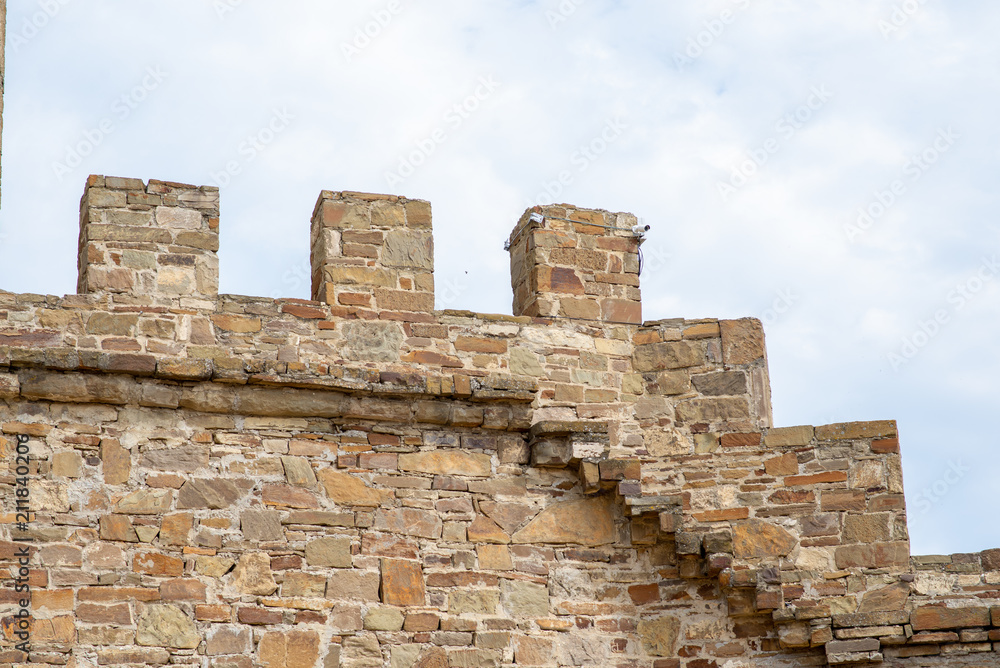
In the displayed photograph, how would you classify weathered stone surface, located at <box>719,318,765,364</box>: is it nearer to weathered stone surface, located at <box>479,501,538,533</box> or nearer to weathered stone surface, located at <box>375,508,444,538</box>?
weathered stone surface, located at <box>479,501,538,533</box>

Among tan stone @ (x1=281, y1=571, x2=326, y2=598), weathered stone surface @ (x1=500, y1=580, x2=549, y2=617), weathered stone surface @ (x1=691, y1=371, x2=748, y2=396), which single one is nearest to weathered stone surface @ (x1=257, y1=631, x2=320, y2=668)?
tan stone @ (x1=281, y1=571, x2=326, y2=598)

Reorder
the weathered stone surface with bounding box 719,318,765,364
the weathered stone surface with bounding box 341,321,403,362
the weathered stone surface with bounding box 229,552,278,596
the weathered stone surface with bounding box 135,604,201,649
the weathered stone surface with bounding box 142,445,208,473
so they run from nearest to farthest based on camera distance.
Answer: the weathered stone surface with bounding box 135,604,201,649 → the weathered stone surface with bounding box 229,552,278,596 → the weathered stone surface with bounding box 142,445,208,473 → the weathered stone surface with bounding box 341,321,403,362 → the weathered stone surface with bounding box 719,318,765,364

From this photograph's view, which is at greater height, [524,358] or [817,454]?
[524,358]

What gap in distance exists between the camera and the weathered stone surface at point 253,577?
8.62m

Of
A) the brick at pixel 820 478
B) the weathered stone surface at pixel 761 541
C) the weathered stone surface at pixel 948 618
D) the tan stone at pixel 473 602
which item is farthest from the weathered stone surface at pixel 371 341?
the weathered stone surface at pixel 948 618

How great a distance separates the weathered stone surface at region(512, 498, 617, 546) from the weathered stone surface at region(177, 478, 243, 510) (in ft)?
5.47

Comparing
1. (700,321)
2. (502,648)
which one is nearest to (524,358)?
(700,321)

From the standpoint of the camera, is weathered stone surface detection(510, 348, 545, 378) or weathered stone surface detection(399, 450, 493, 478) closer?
weathered stone surface detection(399, 450, 493, 478)

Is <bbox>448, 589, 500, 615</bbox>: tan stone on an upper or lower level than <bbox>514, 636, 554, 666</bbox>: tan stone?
upper

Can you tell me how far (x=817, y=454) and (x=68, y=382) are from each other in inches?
175

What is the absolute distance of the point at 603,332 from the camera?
997cm

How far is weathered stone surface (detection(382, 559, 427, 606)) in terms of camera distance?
349 inches

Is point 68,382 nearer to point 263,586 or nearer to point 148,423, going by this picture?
point 148,423

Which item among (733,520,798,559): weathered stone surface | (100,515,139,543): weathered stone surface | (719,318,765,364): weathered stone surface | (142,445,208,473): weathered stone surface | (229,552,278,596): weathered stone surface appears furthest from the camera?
(719,318,765,364): weathered stone surface
